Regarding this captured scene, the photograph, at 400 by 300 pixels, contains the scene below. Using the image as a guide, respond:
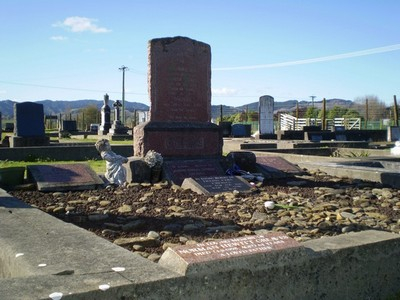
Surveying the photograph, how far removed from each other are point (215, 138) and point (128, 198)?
120 inches

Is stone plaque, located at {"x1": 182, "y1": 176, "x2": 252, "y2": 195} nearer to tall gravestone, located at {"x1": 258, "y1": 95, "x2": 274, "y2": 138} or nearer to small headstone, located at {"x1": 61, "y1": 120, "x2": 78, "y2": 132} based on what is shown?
tall gravestone, located at {"x1": 258, "y1": 95, "x2": 274, "y2": 138}

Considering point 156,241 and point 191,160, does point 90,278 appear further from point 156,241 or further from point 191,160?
point 191,160

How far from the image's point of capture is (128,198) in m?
6.62

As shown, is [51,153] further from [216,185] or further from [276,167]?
[216,185]

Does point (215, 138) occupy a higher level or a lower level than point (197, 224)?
higher

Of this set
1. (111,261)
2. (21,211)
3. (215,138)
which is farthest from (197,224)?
(215,138)

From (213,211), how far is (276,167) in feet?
12.8

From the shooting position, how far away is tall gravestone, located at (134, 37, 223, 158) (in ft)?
28.3

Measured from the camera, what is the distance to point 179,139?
29.0 feet

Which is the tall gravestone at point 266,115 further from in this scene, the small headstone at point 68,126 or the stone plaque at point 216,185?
the stone plaque at point 216,185

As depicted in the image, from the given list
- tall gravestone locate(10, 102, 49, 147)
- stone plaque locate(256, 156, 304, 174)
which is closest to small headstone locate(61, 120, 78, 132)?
tall gravestone locate(10, 102, 49, 147)

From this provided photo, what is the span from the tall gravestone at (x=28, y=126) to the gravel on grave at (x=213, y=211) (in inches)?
410

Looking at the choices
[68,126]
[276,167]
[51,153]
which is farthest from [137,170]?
[68,126]

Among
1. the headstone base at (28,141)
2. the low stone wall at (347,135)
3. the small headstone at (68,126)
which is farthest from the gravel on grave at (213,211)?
the small headstone at (68,126)
